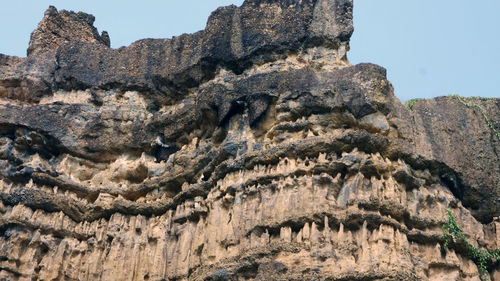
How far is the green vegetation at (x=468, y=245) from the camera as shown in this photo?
20.4 meters

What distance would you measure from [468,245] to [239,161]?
5307 millimetres

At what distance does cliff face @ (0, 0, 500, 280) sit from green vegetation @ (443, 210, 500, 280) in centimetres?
20

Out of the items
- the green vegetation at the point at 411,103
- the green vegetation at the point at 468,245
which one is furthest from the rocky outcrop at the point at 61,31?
the green vegetation at the point at 468,245

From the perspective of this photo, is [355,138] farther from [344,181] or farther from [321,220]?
[321,220]

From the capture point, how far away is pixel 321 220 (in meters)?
19.5

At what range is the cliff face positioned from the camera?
19.7 meters

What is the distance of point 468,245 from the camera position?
67.3 ft

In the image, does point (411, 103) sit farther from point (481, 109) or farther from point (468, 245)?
point (468, 245)

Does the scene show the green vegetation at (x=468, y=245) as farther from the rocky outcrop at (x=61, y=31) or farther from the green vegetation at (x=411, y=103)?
the rocky outcrop at (x=61, y=31)

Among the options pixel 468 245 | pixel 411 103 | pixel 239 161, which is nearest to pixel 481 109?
pixel 411 103

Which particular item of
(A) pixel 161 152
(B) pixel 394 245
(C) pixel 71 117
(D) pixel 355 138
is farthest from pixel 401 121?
(C) pixel 71 117

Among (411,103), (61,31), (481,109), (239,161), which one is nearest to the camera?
(239,161)

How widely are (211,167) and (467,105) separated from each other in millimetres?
6430

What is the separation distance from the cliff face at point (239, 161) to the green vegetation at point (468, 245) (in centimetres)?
20
